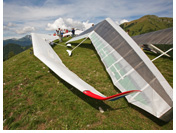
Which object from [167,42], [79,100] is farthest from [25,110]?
[167,42]

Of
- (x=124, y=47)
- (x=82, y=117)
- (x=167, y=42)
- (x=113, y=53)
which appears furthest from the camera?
(x=167, y=42)

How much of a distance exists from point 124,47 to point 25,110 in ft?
23.0

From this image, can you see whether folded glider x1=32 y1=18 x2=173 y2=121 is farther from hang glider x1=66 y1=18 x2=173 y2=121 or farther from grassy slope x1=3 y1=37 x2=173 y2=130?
grassy slope x1=3 y1=37 x2=173 y2=130

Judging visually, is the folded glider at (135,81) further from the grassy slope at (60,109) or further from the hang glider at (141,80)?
the grassy slope at (60,109)

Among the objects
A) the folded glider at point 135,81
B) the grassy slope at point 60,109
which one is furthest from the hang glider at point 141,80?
the grassy slope at point 60,109

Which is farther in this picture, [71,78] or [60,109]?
[71,78]

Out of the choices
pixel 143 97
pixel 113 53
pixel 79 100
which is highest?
pixel 113 53

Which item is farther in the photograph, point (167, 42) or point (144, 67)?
point (167, 42)

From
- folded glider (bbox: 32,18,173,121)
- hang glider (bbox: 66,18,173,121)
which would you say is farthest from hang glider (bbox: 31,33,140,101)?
hang glider (bbox: 66,18,173,121)

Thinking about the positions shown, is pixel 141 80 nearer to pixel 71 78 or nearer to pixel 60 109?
pixel 71 78

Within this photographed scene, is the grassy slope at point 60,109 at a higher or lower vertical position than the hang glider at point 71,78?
lower

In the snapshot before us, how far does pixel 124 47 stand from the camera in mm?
6137

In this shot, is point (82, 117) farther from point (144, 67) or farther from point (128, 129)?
point (144, 67)

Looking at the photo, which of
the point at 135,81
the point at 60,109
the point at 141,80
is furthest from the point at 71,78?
the point at 141,80
